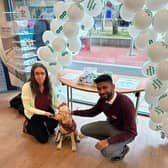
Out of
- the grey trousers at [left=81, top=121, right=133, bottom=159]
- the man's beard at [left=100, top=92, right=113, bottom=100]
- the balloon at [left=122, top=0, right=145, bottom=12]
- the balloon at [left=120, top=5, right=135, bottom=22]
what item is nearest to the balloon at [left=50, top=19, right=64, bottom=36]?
the balloon at [left=120, top=5, right=135, bottom=22]

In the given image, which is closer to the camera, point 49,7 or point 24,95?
point 24,95

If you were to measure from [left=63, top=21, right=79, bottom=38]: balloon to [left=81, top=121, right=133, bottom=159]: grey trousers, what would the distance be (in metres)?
1.01

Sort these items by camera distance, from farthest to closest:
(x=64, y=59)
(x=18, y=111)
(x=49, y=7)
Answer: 1. (x=49, y=7)
2. (x=18, y=111)
3. (x=64, y=59)

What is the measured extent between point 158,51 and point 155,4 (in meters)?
0.39

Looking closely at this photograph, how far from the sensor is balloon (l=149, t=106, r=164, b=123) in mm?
2068

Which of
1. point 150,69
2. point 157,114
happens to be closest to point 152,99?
point 157,114

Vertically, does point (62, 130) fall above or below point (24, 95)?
below

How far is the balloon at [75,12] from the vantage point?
2.05m

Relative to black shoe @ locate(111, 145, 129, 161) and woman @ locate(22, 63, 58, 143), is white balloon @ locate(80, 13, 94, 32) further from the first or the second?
black shoe @ locate(111, 145, 129, 161)

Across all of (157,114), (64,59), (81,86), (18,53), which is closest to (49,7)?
(18,53)

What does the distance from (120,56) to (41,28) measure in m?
1.32

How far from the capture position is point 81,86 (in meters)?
2.32

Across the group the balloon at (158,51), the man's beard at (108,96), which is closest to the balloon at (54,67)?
the man's beard at (108,96)

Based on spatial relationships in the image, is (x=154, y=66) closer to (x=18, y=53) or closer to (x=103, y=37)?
(x=103, y=37)
